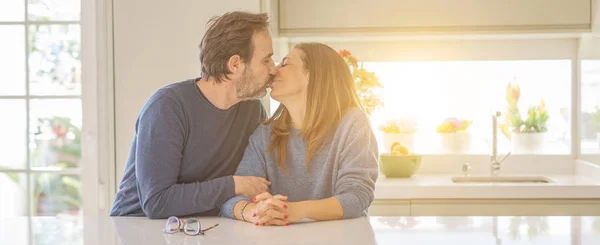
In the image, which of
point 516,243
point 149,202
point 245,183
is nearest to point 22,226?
point 149,202

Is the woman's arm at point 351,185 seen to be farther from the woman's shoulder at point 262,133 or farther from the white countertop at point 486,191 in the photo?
the white countertop at point 486,191

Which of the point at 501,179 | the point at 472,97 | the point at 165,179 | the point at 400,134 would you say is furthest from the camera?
the point at 472,97

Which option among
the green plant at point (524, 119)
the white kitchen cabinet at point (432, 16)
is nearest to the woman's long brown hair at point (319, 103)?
the white kitchen cabinet at point (432, 16)

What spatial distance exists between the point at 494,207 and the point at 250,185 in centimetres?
165

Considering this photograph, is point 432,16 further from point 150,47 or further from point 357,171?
point 357,171

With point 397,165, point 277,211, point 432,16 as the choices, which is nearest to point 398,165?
point 397,165

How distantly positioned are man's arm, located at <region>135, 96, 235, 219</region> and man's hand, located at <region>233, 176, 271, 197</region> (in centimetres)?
2

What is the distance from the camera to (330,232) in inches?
77.7

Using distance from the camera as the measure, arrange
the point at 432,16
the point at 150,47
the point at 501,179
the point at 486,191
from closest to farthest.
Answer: the point at 150,47 < the point at 486,191 < the point at 432,16 < the point at 501,179

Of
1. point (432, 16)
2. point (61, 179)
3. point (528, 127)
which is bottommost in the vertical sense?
point (61, 179)

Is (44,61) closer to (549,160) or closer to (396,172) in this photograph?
(396,172)

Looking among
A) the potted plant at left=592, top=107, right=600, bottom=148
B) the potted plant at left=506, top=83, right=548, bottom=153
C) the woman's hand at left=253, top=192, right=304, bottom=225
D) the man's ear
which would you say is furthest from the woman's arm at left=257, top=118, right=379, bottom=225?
the potted plant at left=506, top=83, right=548, bottom=153

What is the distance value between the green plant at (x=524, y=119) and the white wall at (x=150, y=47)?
167 cm

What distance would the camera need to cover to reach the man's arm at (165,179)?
2195 millimetres
